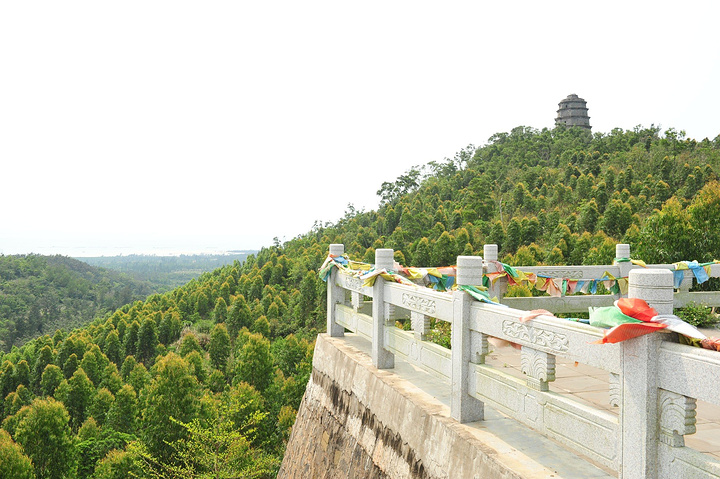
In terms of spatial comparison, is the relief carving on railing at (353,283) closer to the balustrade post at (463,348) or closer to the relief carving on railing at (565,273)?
the balustrade post at (463,348)

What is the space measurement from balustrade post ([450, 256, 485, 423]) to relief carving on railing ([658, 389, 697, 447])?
4.96 ft

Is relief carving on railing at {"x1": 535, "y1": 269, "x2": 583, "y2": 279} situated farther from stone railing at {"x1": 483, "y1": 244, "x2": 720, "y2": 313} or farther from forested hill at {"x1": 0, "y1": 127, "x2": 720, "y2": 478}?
forested hill at {"x1": 0, "y1": 127, "x2": 720, "y2": 478}

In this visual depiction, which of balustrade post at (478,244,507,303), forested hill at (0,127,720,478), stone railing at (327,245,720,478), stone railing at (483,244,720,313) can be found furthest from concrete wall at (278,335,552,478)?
forested hill at (0,127,720,478)

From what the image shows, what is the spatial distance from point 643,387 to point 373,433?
3.05 meters

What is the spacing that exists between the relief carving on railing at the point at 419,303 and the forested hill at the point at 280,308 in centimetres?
844

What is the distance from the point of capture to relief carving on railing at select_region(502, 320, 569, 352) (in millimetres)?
3057

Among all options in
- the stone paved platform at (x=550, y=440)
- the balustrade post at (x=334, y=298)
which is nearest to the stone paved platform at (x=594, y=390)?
the stone paved platform at (x=550, y=440)

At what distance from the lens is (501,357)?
6648 mm

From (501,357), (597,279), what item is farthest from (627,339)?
(597,279)

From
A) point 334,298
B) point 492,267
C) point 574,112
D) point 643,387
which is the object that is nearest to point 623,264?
point 492,267

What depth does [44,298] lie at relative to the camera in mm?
92875

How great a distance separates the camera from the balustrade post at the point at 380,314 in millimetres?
5301

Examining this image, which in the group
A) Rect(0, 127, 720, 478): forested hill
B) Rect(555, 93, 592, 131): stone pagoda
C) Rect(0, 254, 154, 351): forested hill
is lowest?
Rect(0, 254, 154, 351): forested hill

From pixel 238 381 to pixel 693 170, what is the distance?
2623 cm
